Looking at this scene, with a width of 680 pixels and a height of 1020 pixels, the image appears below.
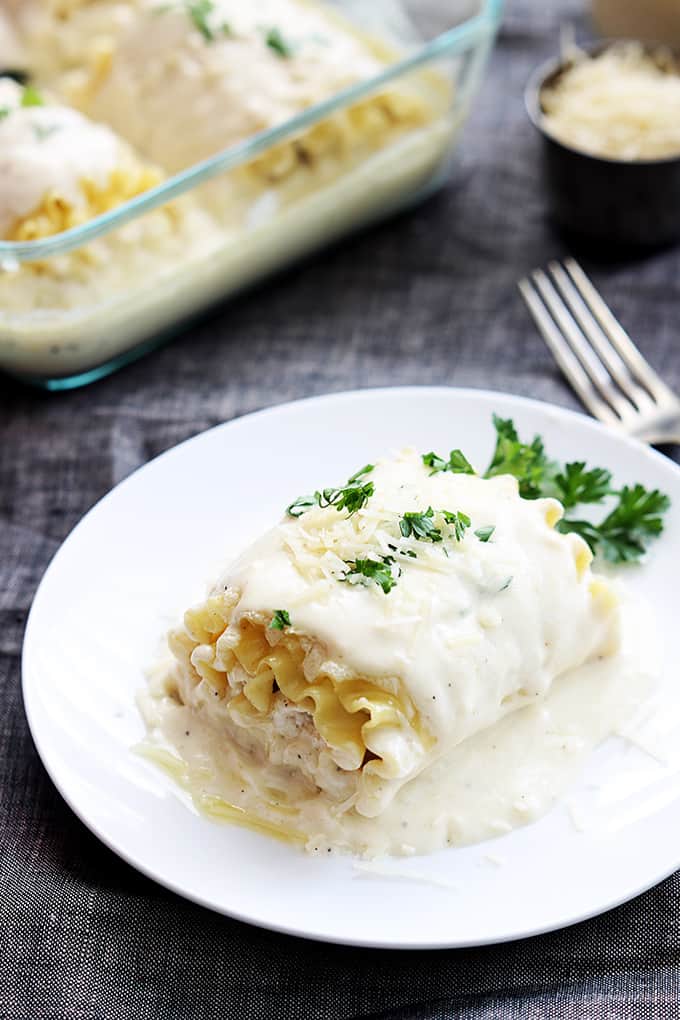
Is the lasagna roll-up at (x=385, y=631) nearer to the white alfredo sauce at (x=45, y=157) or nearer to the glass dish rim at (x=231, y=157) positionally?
the glass dish rim at (x=231, y=157)

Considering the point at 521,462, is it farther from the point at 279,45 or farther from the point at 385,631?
the point at 279,45

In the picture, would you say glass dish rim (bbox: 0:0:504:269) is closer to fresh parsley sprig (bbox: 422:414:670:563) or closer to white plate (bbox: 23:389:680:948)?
white plate (bbox: 23:389:680:948)

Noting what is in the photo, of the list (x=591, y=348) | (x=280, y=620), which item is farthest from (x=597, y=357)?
(x=280, y=620)

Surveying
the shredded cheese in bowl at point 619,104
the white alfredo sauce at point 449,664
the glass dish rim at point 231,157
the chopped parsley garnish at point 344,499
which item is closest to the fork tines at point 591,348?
the shredded cheese in bowl at point 619,104

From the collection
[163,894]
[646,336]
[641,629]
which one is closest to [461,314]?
[646,336]

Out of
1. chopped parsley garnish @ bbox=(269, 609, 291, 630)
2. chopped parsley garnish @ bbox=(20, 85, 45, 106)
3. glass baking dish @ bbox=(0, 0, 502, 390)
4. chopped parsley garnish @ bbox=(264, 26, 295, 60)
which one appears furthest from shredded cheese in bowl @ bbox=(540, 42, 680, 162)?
chopped parsley garnish @ bbox=(269, 609, 291, 630)
